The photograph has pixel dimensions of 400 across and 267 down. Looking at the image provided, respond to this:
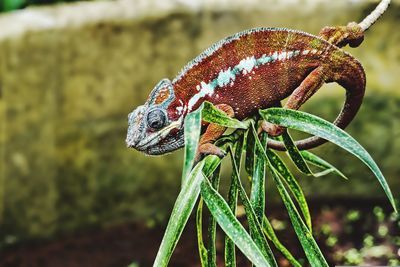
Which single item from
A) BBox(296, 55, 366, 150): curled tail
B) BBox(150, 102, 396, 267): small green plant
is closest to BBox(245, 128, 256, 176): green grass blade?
BBox(150, 102, 396, 267): small green plant

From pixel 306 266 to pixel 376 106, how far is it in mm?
488

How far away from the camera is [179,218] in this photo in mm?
958

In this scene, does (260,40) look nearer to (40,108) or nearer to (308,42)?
(308,42)

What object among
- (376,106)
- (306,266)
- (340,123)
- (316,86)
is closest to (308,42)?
(316,86)

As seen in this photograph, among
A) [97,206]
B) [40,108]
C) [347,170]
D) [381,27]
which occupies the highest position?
[40,108]

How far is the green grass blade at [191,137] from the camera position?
34.0 inches

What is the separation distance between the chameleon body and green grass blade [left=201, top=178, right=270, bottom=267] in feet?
0.25

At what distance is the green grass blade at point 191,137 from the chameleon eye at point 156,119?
7 cm

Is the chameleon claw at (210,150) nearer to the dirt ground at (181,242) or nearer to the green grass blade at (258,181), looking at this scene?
the green grass blade at (258,181)

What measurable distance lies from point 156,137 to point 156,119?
2 cm

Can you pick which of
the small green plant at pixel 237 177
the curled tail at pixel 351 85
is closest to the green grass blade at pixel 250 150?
the small green plant at pixel 237 177

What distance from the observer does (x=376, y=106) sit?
210cm

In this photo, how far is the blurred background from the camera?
2.09 meters

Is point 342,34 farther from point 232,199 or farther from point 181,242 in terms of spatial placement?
point 181,242
